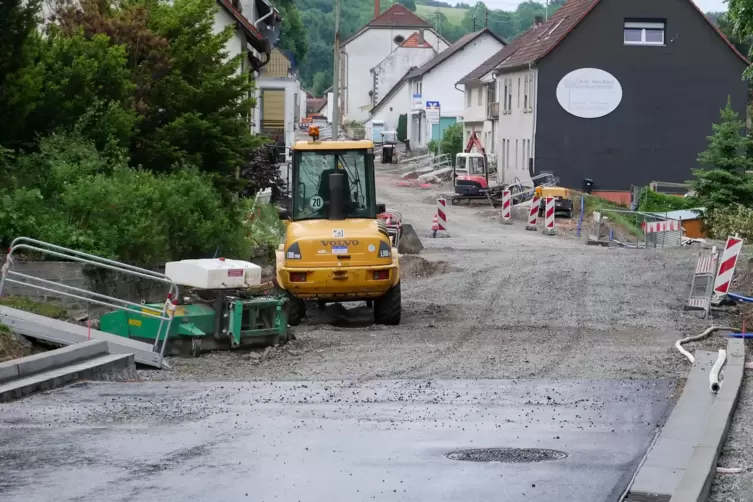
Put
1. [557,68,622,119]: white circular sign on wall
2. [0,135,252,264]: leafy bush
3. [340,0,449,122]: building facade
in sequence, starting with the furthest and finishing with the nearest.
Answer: [340,0,449,122]: building facade, [557,68,622,119]: white circular sign on wall, [0,135,252,264]: leafy bush

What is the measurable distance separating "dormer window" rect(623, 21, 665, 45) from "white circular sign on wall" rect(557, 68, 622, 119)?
203cm

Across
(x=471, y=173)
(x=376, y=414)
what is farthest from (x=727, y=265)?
(x=471, y=173)

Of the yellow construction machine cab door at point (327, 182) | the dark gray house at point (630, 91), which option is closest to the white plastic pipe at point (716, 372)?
the yellow construction machine cab door at point (327, 182)

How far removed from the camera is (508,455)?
8242mm

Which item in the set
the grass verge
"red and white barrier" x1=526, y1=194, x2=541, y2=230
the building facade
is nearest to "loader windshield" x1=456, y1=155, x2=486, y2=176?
"red and white barrier" x1=526, y1=194, x2=541, y2=230

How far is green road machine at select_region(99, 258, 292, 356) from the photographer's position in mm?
15266

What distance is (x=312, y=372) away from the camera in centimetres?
1429

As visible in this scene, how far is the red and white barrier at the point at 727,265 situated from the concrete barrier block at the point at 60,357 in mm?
10454

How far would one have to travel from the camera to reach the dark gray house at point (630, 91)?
190 ft

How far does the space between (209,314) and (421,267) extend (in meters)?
15.1

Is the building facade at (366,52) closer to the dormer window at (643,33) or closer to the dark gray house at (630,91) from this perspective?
the dark gray house at (630,91)

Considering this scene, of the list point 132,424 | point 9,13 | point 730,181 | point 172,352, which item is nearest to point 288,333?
point 172,352

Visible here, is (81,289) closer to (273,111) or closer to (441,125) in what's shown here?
(273,111)

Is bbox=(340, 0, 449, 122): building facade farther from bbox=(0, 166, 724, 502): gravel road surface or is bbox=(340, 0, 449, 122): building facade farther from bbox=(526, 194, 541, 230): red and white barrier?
bbox=(0, 166, 724, 502): gravel road surface
